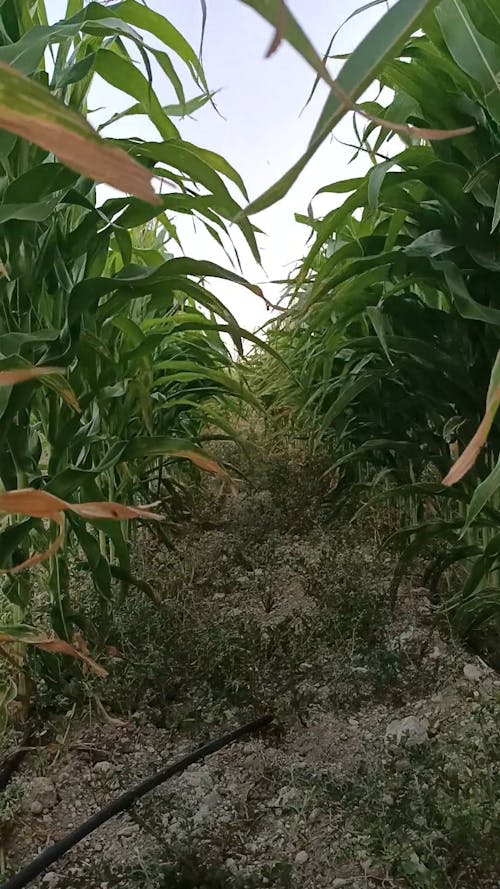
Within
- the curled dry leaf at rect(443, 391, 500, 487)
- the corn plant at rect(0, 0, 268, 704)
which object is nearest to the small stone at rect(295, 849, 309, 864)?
the corn plant at rect(0, 0, 268, 704)

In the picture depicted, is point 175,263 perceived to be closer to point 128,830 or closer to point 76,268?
point 76,268

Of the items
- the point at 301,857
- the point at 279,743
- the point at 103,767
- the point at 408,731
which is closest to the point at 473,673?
the point at 408,731

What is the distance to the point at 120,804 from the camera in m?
0.68

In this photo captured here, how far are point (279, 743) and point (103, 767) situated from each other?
0.20 m

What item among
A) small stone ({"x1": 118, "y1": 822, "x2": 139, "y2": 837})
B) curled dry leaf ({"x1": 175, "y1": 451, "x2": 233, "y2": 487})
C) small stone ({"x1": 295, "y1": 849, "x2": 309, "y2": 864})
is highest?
curled dry leaf ({"x1": 175, "y1": 451, "x2": 233, "y2": 487})

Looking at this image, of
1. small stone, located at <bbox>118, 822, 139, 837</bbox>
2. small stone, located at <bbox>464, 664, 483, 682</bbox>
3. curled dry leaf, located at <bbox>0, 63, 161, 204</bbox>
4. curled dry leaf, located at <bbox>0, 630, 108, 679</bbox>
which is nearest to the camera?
curled dry leaf, located at <bbox>0, 63, 161, 204</bbox>

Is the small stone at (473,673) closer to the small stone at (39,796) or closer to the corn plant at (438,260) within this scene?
the corn plant at (438,260)

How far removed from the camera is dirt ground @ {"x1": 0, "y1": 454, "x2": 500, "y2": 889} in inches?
23.5

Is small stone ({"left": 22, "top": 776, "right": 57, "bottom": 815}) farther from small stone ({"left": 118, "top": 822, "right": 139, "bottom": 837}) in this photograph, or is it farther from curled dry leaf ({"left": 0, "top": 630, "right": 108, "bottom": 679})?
curled dry leaf ({"left": 0, "top": 630, "right": 108, "bottom": 679})

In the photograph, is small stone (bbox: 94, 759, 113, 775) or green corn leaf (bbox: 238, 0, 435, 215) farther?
small stone (bbox: 94, 759, 113, 775)

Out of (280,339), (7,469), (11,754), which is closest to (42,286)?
(7,469)

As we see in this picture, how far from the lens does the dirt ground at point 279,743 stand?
1.96ft

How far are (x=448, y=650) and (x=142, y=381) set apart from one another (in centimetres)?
56

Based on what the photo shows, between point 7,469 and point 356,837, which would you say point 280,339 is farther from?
point 356,837
